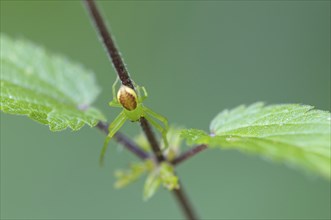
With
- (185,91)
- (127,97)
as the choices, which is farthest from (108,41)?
→ (185,91)

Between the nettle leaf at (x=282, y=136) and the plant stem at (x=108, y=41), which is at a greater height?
the plant stem at (x=108, y=41)

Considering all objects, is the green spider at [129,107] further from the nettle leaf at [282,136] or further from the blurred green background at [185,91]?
the blurred green background at [185,91]

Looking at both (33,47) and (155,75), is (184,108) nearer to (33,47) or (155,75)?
(155,75)

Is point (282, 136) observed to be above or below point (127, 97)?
below

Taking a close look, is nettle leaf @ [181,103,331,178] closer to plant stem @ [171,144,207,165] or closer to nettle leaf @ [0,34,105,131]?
plant stem @ [171,144,207,165]

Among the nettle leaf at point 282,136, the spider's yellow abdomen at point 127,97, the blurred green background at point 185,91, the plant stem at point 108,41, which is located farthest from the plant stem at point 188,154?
the blurred green background at point 185,91

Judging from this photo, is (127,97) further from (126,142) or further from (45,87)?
(45,87)

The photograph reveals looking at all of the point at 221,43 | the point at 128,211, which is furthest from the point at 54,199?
the point at 221,43
